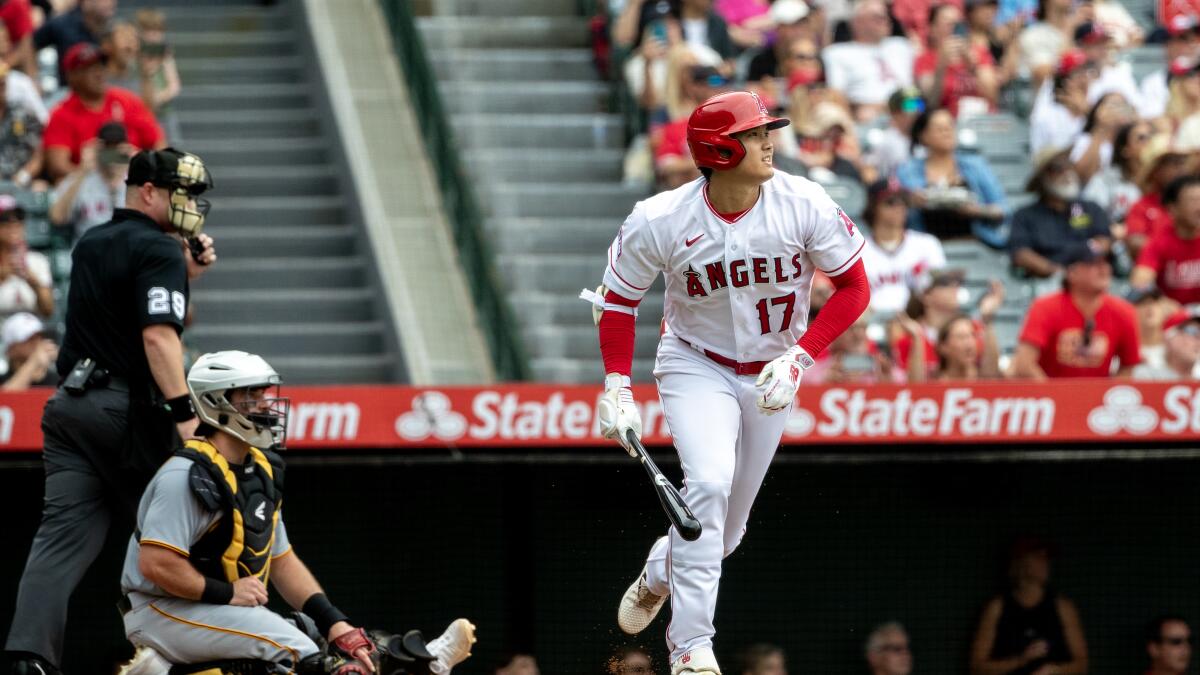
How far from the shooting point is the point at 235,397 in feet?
20.2

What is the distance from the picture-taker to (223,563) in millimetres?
6109

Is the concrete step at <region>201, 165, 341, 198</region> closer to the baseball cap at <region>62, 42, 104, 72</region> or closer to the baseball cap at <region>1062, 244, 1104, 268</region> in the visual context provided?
the baseball cap at <region>62, 42, 104, 72</region>

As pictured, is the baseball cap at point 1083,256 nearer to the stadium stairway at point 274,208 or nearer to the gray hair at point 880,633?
the gray hair at point 880,633

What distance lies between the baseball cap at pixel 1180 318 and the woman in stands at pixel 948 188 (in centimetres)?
129

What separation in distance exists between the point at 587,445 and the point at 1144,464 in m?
2.49

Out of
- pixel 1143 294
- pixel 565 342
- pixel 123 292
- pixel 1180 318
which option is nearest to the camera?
pixel 123 292

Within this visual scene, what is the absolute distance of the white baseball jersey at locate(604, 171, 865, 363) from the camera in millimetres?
6145

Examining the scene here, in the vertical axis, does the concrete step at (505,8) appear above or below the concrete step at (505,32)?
above

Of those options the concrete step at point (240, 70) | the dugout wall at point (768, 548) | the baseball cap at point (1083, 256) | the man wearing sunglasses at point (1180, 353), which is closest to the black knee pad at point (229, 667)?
the dugout wall at point (768, 548)

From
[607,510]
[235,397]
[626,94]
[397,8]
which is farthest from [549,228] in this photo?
[235,397]

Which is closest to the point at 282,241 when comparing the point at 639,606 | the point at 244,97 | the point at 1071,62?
the point at 244,97

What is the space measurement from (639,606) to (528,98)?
646 cm

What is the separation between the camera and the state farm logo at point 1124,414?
310 inches

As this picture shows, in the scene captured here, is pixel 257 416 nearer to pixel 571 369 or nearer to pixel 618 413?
pixel 618 413
